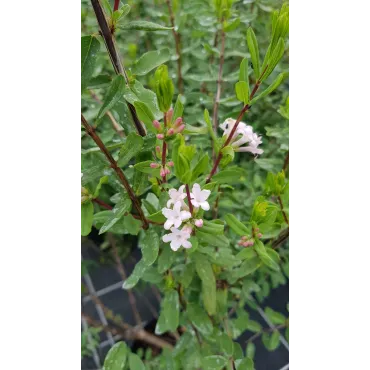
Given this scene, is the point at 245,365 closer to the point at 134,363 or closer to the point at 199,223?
the point at 134,363

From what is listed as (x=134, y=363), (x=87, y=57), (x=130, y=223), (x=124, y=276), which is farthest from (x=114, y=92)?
(x=124, y=276)

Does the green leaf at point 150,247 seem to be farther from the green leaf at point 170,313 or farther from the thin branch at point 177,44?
the thin branch at point 177,44

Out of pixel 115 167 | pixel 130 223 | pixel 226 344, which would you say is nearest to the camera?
pixel 115 167

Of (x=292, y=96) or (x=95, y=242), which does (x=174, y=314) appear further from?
(x=95, y=242)

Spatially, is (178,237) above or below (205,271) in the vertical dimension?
above

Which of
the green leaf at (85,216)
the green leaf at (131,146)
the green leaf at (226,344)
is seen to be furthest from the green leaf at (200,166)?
the green leaf at (226,344)

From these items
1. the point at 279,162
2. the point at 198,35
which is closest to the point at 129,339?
the point at 279,162

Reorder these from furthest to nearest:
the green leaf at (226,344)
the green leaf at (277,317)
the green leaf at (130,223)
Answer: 1. the green leaf at (277,317)
2. the green leaf at (226,344)
3. the green leaf at (130,223)

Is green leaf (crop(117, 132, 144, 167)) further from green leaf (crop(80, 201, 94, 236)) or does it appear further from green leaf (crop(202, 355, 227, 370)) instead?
green leaf (crop(202, 355, 227, 370))
